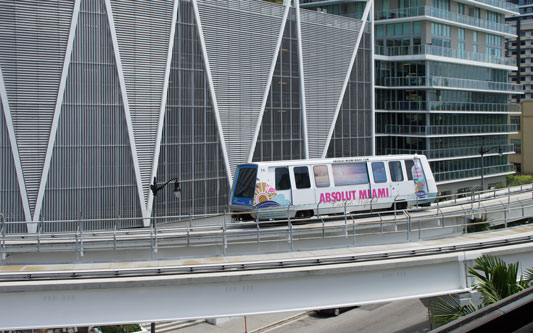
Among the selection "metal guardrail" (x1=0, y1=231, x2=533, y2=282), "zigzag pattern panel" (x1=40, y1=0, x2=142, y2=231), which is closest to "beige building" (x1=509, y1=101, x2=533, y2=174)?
"zigzag pattern panel" (x1=40, y1=0, x2=142, y2=231)

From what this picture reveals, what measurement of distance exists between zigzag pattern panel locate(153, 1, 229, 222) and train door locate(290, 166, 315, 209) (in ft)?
31.5

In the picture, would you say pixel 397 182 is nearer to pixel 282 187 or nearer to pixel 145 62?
pixel 282 187

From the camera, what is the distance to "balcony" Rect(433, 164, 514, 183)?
55744mm

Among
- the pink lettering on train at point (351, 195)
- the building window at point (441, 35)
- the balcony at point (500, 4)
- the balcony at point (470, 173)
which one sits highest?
the balcony at point (500, 4)

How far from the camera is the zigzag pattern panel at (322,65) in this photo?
39.9 meters

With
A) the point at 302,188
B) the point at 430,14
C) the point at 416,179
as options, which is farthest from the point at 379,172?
the point at 430,14

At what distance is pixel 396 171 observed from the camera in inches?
1122

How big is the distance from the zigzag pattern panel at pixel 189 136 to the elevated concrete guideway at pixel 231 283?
624 inches

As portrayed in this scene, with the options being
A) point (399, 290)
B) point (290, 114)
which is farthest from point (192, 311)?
point (290, 114)

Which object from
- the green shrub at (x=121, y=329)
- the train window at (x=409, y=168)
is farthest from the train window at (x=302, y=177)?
the green shrub at (x=121, y=329)

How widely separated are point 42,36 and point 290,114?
51.9 feet

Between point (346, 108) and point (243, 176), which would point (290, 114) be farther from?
point (243, 176)

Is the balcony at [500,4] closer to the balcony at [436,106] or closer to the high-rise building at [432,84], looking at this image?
the high-rise building at [432,84]

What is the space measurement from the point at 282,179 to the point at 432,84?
32.6 m
